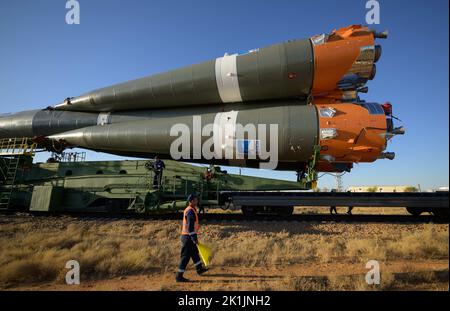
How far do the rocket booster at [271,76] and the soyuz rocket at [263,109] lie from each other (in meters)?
0.04

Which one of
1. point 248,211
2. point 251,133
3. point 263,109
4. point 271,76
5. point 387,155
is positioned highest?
point 271,76

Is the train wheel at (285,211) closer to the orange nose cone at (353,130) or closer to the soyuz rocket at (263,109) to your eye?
the soyuz rocket at (263,109)

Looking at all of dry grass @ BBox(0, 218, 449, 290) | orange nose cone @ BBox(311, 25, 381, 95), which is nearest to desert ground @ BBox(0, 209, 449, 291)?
dry grass @ BBox(0, 218, 449, 290)

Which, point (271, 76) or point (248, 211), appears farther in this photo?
point (248, 211)

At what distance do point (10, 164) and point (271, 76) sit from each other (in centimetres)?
1347

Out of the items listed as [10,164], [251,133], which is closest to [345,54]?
[251,133]

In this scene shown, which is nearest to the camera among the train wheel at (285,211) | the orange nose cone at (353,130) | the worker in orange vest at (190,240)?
the worker in orange vest at (190,240)

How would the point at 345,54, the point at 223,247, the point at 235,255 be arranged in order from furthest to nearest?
the point at 345,54 → the point at 223,247 → the point at 235,255

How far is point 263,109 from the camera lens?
36.4 ft

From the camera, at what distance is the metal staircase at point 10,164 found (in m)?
12.5

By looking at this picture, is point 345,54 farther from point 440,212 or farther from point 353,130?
point 440,212

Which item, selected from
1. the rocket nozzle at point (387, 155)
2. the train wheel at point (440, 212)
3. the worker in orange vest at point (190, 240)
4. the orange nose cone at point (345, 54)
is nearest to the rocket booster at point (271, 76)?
the orange nose cone at point (345, 54)

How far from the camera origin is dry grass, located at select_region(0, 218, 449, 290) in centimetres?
566

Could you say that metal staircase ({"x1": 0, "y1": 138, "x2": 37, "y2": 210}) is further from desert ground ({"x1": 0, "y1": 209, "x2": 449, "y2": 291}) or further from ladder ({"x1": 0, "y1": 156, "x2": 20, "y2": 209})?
desert ground ({"x1": 0, "y1": 209, "x2": 449, "y2": 291})
